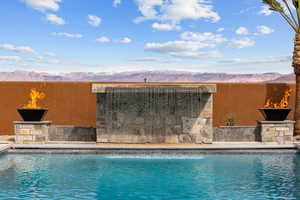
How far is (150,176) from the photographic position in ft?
31.0

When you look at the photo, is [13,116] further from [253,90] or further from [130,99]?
[253,90]

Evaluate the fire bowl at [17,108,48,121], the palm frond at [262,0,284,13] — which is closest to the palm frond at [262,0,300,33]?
the palm frond at [262,0,284,13]

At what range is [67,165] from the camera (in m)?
10.7

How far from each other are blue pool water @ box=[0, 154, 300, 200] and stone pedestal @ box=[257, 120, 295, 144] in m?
1.80

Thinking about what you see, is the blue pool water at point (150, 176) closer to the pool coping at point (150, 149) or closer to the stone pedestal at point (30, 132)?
the pool coping at point (150, 149)

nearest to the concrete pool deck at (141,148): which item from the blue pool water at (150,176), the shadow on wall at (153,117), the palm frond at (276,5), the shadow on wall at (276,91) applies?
the blue pool water at (150,176)

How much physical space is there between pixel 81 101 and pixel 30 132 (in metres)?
3.75

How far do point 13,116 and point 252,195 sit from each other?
13.3 m

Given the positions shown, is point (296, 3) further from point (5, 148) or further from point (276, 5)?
point (5, 148)

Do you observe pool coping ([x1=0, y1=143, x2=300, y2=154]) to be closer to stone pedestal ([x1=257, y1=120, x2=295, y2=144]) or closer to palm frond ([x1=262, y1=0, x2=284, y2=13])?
stone pedestal ([x1=257, y1=120, x2=295, y2=144])

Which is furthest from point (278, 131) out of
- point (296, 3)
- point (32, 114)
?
point (32, 114)

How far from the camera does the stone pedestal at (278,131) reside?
13.9m

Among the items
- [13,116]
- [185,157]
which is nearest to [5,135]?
[13,116]

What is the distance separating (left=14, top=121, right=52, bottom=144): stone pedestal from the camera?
45.3ft
